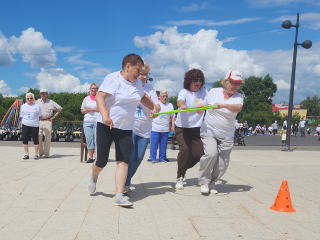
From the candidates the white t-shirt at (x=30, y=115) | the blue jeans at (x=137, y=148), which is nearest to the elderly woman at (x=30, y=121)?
the white t-shirt at (x=30, y=115)

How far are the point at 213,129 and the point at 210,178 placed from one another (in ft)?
2.42

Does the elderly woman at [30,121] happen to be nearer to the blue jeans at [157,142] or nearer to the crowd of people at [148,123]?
the blue jeans at [157,142]

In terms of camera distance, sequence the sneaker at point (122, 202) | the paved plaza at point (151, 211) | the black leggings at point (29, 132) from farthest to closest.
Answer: the black leggings at point (29, 132), the sneaker at point (122, 202), the paved plaza at point (151, 211)

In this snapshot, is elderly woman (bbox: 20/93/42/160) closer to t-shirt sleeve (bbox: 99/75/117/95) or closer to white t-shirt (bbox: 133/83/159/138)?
white t-shirt (bbox: 133/83/159/138)

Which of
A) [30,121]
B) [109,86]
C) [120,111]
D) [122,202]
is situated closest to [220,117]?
[120,111]

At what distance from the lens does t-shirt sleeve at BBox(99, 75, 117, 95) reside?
3.95 m

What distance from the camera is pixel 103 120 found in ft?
12.5

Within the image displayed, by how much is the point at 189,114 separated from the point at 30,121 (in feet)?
17.8

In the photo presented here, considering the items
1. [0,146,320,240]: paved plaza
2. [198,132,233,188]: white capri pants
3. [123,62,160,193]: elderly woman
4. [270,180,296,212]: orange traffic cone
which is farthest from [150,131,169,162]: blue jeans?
[270,180,296,212]: orange traffic cone

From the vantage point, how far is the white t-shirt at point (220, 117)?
16.0ft

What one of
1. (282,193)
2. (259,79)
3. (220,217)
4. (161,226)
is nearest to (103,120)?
(161,226)

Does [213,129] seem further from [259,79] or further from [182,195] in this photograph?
[259,79]

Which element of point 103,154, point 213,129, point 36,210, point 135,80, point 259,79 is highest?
point 259,79

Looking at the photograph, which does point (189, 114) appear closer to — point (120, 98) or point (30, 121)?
point (120, 98)
